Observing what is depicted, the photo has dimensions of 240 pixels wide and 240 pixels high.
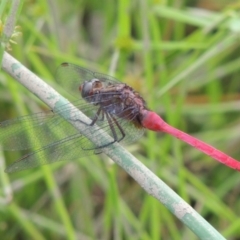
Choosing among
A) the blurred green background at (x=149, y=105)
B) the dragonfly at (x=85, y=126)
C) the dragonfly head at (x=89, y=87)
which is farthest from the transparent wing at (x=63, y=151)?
the blurred green background at (x=149, y=105)

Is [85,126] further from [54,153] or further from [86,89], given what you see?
[86,89]

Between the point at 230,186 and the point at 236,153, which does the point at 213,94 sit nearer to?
the point at 236,153

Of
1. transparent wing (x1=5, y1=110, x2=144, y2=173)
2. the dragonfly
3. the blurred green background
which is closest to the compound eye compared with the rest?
Answer: the dragonfly

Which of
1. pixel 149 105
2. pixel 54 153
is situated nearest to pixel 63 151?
pixel 54 153

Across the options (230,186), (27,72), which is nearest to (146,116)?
(27,72)

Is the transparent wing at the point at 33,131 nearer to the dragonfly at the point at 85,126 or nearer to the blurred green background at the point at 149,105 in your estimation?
the dragonfly at the point at 85,126
